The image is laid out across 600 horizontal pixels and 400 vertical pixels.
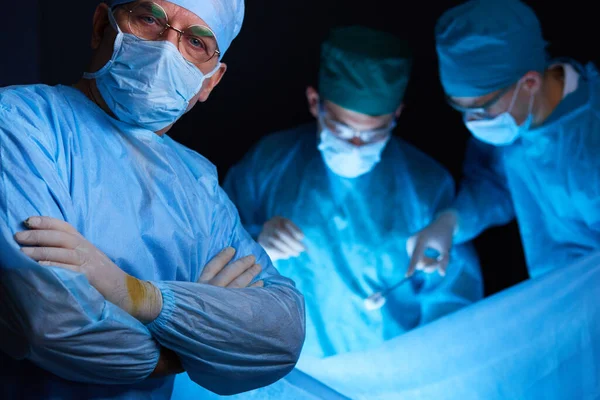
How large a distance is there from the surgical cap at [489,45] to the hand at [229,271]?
1.32 metres

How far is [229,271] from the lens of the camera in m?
1.52

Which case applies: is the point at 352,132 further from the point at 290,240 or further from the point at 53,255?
the point at 53,255

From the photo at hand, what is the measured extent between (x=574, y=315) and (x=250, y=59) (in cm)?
168

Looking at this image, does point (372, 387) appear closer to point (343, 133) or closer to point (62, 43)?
point (343, 133)

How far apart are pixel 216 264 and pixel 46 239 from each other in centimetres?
41

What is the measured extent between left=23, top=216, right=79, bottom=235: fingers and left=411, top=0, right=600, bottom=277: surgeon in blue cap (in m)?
1.63

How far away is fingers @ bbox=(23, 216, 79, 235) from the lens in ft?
3.95

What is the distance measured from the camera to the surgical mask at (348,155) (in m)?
2.67

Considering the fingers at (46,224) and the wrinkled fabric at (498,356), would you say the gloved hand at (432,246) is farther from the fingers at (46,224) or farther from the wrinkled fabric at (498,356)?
the fingers at (46,224)

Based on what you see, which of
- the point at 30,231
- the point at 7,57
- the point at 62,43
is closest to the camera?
the point at 30,231

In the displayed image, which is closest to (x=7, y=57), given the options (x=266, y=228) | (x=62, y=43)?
(x=62, y=43)

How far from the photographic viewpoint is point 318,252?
9.04 feet

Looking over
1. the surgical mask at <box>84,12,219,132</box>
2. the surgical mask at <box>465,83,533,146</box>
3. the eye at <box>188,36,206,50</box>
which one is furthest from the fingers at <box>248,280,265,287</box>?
the surgical mask at <box>465,83,533,146</box>

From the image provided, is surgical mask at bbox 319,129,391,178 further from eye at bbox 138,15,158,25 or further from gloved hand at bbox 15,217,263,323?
gloved hand at bbox 15,217,263,323
